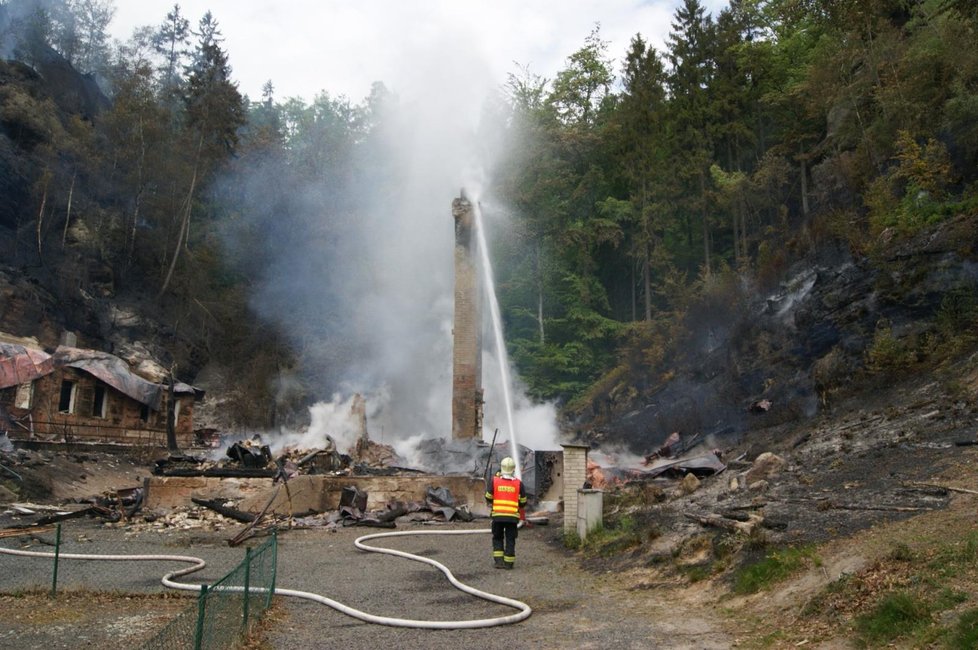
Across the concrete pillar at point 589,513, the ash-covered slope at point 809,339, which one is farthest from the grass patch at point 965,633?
the ash-covered slope at point 809,339

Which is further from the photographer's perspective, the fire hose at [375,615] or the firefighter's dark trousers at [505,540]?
the firefighter's dark trousers at [505,540]

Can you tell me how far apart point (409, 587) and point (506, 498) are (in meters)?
1.84

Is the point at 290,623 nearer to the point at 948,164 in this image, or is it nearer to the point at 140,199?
the point at 948,164

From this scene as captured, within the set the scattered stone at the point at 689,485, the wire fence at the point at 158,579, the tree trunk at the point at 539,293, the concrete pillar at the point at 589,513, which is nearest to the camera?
the wire fence at the point at 158,579

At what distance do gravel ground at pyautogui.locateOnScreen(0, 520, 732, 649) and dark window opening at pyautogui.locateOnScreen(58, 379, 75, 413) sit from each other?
658 inches

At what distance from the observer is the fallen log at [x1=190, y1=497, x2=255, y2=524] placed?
1634cm

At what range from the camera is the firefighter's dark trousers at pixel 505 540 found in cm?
1072

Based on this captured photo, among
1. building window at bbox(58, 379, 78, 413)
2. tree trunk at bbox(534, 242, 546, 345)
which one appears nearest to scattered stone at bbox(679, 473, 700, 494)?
tree trunk at bbox(534, 242, 546, 345)

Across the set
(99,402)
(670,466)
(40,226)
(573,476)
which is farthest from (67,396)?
(573,476)

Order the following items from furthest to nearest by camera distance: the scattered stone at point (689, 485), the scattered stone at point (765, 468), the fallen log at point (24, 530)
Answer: the scattered stone at point (689, 485), the fallen log at point (24, 530), the scattered stone at point (765, 468)

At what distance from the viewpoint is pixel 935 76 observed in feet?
70.3

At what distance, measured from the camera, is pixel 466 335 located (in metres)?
27.6

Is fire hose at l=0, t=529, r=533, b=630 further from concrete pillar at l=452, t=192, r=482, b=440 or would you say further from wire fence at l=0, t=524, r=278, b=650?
concrete pillar at l=452, t=192, r=482, b=440

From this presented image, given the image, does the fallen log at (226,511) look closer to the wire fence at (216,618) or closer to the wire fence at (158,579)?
the wire fence at (158,579)
